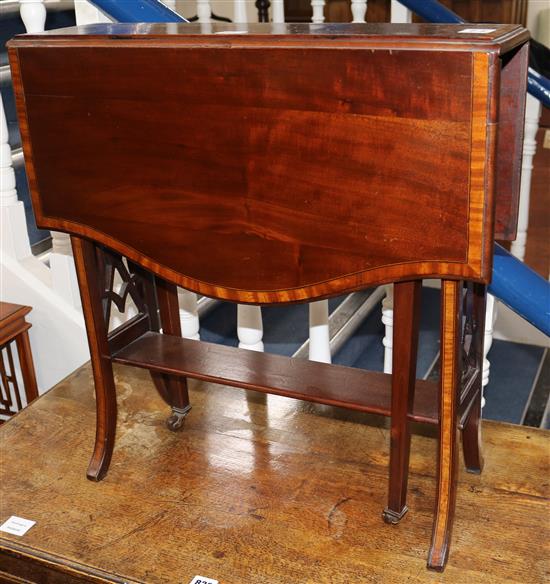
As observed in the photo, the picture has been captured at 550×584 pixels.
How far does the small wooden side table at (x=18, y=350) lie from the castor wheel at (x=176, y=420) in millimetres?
497

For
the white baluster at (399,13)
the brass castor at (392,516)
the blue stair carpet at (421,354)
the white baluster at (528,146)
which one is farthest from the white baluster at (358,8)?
the brass castor at (392,516)

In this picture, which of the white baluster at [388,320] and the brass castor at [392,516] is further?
the white baluster at [388,320]

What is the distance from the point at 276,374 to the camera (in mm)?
1524

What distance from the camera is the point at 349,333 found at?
2.58 metres

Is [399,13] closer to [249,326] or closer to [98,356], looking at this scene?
[249,326]

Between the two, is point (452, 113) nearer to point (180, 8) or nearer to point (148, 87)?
point (148, 87)

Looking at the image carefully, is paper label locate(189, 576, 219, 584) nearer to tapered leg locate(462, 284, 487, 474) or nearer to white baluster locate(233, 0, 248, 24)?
tapered leg locate(462, 284, 487, 474)

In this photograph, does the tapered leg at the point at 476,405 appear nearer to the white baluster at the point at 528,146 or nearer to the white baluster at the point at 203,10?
the white baluster at the point at 528,146

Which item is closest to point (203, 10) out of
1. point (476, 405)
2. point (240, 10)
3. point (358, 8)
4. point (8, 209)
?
point (240, 10)

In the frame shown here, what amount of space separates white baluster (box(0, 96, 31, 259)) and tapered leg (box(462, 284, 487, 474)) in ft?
3.92

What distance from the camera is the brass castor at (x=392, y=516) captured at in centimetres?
145

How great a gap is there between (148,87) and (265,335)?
137cm

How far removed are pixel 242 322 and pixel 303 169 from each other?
2.89ft

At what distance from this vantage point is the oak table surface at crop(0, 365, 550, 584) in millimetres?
1381
